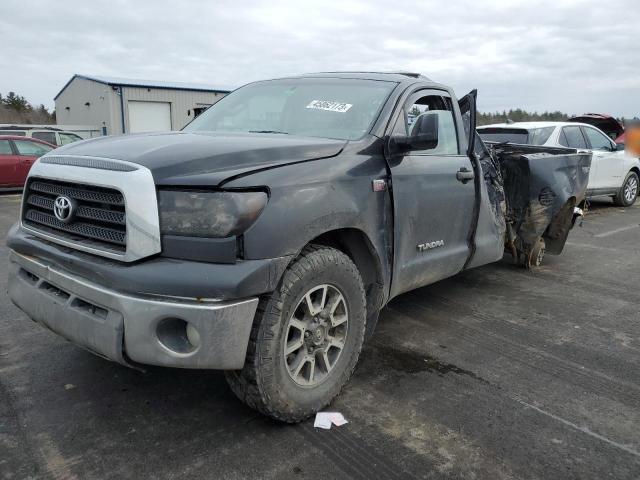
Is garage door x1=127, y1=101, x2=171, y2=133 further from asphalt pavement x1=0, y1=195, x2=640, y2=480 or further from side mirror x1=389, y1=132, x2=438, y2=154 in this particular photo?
side mirror x1=389, y1=132, x2=438, y2=154

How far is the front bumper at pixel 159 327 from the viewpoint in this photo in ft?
7.47

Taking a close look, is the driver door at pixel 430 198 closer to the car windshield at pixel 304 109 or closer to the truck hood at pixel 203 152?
the car windshield at pixel 304 109

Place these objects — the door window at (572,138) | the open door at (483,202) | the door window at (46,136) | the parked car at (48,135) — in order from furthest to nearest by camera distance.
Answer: the door window at (46,136) → the parked car at (48,135) → the door window at (572,138) → the open door at (483,202)

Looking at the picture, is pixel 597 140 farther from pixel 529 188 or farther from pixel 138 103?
pixel 138 103

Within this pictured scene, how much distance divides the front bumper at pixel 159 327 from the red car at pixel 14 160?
39.1 feet

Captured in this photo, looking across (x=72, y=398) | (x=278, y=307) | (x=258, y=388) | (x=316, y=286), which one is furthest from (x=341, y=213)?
(x=72, y=398)

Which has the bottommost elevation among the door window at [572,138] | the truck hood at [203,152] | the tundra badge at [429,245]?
the tundra badge at [429,245]

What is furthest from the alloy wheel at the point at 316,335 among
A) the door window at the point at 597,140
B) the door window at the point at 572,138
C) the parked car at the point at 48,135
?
the parked car at the point at 48,135

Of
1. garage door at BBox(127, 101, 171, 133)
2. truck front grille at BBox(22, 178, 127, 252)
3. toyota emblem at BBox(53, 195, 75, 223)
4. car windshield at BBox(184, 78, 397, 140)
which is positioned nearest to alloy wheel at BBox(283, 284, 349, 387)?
truck front grille at BBox(22, 178, 127, 252)

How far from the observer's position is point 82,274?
8.23 feet

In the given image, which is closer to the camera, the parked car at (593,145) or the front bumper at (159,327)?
the front bumper at (159,327)

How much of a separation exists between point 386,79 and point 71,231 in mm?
2336

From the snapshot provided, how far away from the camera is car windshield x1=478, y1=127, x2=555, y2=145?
28.7 ft

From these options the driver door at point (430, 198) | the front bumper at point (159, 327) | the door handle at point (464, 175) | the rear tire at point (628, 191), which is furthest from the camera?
the rear tire at point (628, 191)
